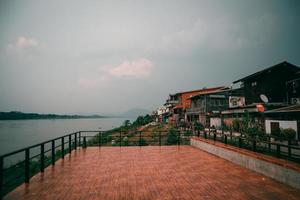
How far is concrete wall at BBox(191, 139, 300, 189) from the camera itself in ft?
18.7

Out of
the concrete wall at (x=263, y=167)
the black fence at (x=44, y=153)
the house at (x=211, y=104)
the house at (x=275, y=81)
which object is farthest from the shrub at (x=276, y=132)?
the house at (x=211, y=104)

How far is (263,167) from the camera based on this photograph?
7039 mm

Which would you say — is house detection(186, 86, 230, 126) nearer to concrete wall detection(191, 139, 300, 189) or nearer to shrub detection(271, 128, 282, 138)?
shrub detection(271, 128, 282, 138)

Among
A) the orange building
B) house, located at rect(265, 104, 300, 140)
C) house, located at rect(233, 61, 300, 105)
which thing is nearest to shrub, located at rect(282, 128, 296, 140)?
house, located at rect(265, 104, 300, 140)

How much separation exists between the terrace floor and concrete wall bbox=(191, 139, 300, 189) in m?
0.22

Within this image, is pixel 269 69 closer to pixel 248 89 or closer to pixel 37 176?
pixel 248 89

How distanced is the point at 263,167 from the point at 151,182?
3.90 m

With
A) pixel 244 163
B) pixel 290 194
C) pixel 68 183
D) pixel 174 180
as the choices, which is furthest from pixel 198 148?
pixel 68 183

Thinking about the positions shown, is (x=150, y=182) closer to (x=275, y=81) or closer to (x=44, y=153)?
(x=44, y=153)

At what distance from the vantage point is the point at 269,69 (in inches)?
981

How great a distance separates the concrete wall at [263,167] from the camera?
5715 millimetres

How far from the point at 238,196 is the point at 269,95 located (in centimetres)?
2366

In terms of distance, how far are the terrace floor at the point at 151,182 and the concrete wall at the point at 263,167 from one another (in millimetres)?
217

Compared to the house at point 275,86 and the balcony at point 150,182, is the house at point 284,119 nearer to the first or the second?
the house at point 275,86
